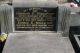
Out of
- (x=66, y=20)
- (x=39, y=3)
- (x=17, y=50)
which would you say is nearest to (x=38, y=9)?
(x=39, y=3)

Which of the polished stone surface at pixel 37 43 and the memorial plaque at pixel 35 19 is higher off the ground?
the memorial plaque at pixel 35 19

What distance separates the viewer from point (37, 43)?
7.64 m

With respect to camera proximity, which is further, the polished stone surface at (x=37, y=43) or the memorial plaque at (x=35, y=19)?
the memorial plaque at (x=35, y=19)

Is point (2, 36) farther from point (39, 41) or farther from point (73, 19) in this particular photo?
point (73, 19)

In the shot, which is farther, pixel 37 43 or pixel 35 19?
pixel 35 19

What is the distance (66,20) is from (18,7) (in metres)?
1.76

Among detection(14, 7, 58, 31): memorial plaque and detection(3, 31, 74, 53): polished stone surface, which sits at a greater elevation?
A: detection(14, 7, 58, 31): memorial plaque

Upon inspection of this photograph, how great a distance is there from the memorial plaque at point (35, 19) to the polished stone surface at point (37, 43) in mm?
215

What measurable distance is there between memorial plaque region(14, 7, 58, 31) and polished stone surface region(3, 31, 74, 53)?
0.71ft

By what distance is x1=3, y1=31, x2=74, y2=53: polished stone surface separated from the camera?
23.7 ft

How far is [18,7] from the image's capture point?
26.5 feet

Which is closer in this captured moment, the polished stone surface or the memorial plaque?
the polished stone surface

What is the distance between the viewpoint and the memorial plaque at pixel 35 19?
810cm

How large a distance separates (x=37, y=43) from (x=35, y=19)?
98cm
